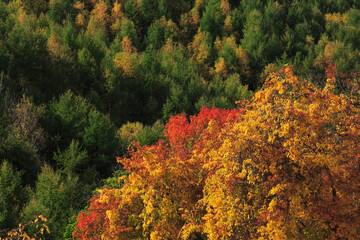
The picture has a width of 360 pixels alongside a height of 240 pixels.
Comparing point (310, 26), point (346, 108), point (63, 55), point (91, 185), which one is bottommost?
point (310, 26)

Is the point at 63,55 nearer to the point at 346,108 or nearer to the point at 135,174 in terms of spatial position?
the point at 135,174

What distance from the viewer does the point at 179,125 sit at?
147 feet

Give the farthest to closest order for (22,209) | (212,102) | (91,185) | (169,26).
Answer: (169,26) < (212,102) < (91,185) < (22,209)

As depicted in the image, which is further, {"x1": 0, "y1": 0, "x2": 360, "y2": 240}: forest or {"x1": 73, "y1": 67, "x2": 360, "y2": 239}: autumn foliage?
{"x1": 0, "y1": 0, "x2": 360, "y2": 240}: forest

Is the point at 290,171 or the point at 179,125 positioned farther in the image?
the point at 179,125

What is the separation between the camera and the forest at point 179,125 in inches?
637

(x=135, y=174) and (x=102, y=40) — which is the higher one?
(x=135, y=174)

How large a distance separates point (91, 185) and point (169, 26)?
75647 millimetres

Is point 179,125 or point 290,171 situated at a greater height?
point 290,171

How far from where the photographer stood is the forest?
53.1 feet

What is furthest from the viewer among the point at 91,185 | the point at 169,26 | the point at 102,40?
the point at 169,26

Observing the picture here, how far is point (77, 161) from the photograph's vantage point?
138 ft

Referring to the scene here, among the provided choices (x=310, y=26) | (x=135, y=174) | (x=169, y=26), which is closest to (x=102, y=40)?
(x=169, y=26)

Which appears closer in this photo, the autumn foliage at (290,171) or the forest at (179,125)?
the autumn foliage at (290,171)
